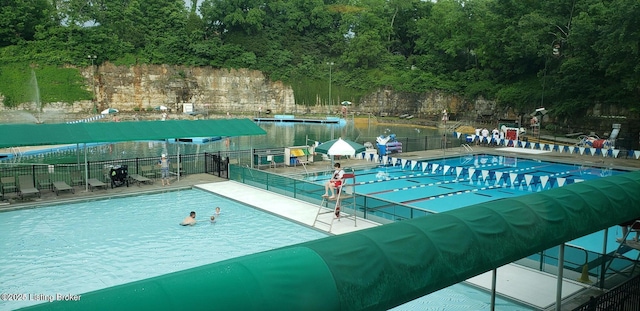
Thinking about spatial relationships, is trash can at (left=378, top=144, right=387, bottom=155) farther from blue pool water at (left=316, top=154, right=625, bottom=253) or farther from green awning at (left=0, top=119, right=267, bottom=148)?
green awning at (left=0, top=119, right=267, bottom=148)

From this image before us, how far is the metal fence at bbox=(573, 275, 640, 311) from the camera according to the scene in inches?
283

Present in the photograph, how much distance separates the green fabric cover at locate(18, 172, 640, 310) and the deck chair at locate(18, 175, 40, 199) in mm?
15033

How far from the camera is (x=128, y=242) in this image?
12.6 metres

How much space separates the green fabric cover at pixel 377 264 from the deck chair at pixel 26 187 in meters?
15.0

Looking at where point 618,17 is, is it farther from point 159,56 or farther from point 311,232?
point 159,56

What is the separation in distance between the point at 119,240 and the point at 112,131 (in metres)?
7.60

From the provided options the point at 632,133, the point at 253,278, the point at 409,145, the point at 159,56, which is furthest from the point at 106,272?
the point at 159,56

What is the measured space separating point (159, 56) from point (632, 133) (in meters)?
60.4

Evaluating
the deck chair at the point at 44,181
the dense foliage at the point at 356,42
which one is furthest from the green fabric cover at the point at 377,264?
the dense foliage at the point at 356,42

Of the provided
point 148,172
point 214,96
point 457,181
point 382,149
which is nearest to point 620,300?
point 457,181

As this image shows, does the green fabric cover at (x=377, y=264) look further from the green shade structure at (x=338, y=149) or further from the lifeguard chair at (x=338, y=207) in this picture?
the green shade structure at (x=338, y=149)

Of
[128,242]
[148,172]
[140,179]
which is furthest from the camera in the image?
[148,172]

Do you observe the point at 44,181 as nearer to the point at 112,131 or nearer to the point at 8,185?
the point at 8,185

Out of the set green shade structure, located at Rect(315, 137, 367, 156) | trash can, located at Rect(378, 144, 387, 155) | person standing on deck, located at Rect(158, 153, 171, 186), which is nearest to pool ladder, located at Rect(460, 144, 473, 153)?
trash can, located at Rect(378, 144, 387, 155)
